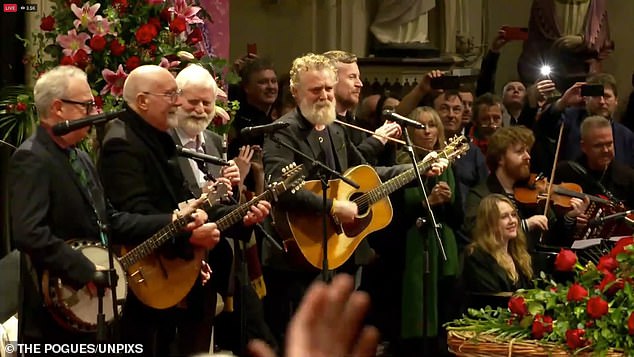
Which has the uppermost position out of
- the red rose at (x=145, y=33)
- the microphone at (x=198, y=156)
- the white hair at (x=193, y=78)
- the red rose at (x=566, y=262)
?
the red rose at (x=145, y=33)

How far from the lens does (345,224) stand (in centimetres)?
555

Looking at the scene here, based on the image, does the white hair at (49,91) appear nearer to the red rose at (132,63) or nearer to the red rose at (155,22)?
the red rose at (132,63)

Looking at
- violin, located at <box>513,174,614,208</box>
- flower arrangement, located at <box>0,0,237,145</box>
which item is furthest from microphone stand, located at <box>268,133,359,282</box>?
violin, located at <box>513,174,614,208</box>

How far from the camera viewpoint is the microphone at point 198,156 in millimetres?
4551

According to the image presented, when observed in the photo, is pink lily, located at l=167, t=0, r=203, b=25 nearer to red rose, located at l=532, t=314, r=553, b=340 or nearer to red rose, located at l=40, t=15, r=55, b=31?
red rose, located at l=40, t=15, r=55, b=31

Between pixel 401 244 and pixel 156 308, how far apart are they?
6.69ft

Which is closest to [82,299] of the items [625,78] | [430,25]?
[430,25]

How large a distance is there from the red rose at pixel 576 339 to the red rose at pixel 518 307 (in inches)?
9.7

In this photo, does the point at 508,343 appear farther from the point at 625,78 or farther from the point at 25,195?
the point at 625,78

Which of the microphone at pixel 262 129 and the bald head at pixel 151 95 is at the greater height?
the bald head at pixel 151 95

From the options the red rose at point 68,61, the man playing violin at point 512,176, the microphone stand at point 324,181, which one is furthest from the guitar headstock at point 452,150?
the red rose at point 68,61

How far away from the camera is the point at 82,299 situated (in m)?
4.12

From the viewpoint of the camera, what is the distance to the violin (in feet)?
20.8

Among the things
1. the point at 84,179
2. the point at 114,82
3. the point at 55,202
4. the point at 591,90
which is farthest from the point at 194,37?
the point at 591,90
